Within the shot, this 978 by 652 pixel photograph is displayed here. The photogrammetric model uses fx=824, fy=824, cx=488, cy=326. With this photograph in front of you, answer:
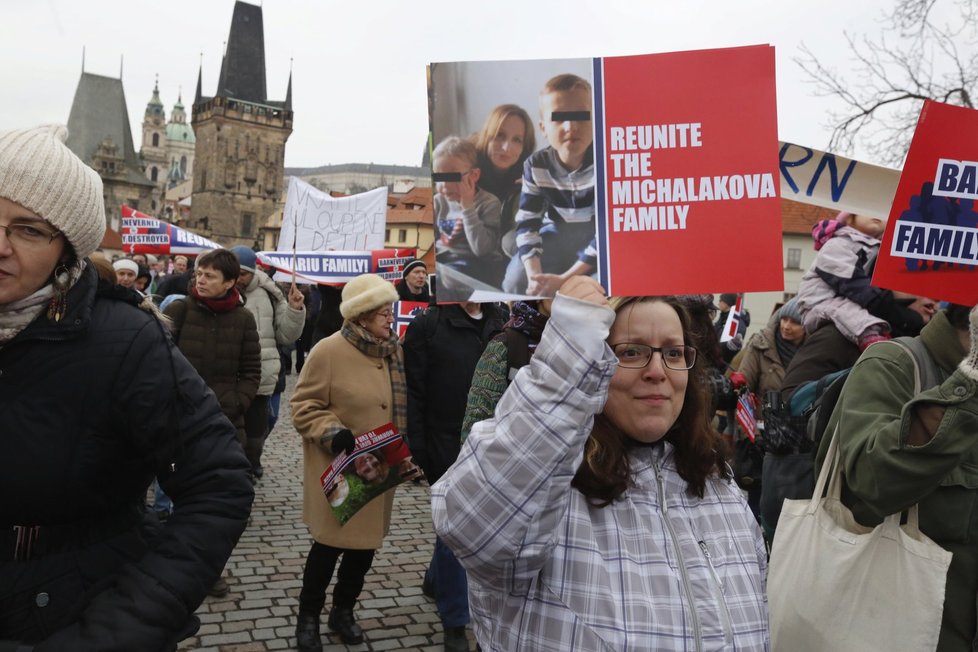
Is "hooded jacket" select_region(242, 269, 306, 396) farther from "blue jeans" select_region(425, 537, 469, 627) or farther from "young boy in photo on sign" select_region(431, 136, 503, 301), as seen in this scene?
"young boy in photo on sign" select_region(431, 136, 503, 301)

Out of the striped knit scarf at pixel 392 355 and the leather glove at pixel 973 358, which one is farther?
the striped knit scarf at pixel 392 355

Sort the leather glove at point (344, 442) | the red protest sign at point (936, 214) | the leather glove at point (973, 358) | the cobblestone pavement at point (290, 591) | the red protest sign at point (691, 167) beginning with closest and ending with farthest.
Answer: the leather glove at point (973, 358), the red protest sign at point (691, 167), the red protest sign at point (936, 214), the leather glove at point (344, 442), the cobblestone pavement at point (290, 591)

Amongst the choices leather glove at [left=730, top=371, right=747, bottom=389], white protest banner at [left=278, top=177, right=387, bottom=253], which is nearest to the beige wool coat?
leather glove at [left=730, top=371, right=747, bottom=389]

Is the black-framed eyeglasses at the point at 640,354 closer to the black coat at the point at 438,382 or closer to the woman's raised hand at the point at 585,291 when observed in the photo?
the woman's raised hand at the point at 585,291

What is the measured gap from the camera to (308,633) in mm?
4453

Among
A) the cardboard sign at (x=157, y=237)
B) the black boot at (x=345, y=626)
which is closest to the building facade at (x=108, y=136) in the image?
the cardboard sign at (x=157, y=237)

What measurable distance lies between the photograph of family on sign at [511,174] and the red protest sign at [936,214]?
3.48 ft

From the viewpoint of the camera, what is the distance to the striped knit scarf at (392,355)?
474 centimetres

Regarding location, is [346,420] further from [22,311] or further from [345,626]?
[22,311]

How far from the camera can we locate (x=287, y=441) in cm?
1035

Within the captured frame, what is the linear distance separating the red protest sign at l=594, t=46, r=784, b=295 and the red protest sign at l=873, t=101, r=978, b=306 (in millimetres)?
577

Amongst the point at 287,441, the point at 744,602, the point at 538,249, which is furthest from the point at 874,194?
the point at 287,441

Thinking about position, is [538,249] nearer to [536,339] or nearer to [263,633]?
[536,339]

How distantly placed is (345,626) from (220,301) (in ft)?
7.50
